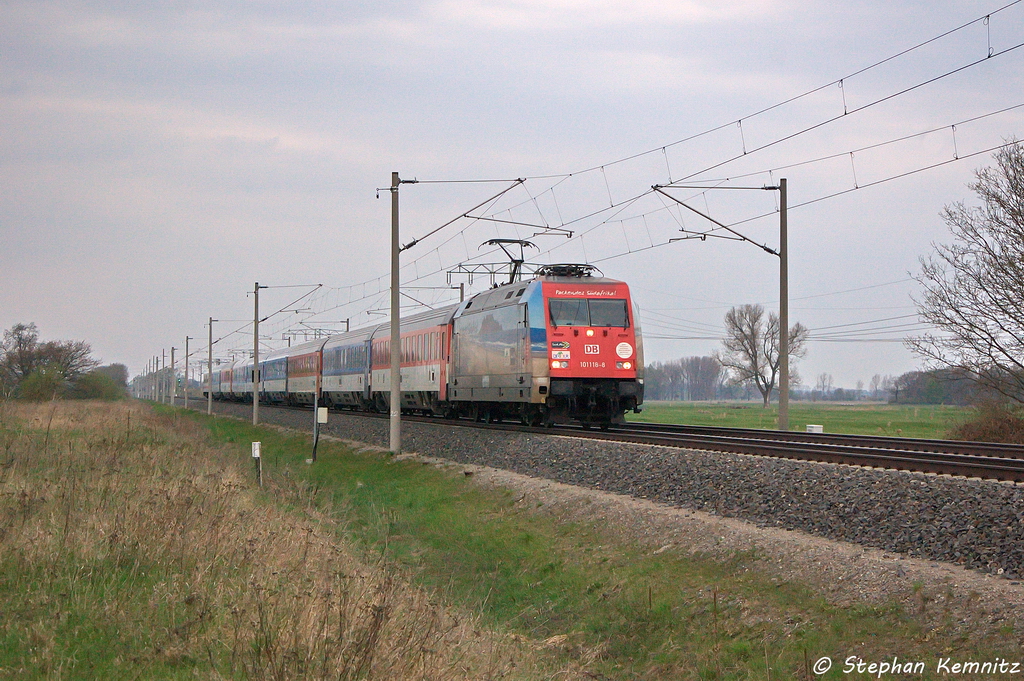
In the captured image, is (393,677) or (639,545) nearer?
(393,677)

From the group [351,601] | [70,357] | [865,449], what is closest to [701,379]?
[70,357]

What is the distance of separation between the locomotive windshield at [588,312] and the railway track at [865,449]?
2.56 metres

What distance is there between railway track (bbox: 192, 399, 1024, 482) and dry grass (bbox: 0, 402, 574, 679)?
6.20 m

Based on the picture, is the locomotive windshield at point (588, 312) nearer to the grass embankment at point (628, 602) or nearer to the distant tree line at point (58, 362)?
the grass embankment at point (628, 602)

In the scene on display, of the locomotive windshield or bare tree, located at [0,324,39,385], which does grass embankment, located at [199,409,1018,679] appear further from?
bare tree, located at [0,324,39,385]

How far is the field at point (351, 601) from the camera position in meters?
6.79

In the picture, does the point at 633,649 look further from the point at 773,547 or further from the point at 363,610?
the point at 363,610

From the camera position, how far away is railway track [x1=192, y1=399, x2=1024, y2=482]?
1252 cm

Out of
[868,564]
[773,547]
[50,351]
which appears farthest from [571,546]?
[50,351]

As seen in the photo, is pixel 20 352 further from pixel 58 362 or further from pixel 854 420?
pixel 854 420

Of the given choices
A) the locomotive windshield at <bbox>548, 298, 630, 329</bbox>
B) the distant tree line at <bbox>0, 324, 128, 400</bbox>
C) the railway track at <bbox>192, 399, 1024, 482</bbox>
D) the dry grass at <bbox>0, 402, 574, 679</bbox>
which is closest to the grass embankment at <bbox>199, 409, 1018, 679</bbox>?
the dry grass at <bbox>0, 402, 574, 679</bbox>

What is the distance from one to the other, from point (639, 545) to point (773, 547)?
2293 mm

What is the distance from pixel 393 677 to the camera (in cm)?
654

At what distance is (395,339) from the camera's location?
26.9 metres
